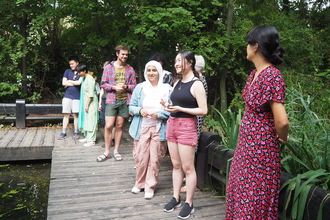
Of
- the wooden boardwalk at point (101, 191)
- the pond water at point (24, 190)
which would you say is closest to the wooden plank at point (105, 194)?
the wooden boardwalk at point (101, 191)

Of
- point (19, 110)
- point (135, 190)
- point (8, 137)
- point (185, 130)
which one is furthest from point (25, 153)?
point (185, 130)

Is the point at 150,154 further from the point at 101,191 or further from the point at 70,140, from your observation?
the point at 70,140

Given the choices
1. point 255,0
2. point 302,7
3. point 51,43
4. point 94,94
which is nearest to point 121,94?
point 94,94

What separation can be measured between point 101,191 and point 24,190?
1842 mm

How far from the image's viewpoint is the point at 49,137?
6.91m

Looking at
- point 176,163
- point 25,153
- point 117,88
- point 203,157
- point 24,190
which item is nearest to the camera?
point 176,163

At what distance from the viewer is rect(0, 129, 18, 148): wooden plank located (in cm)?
623

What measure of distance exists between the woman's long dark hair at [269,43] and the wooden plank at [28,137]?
5642mm

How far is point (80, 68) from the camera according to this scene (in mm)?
6055

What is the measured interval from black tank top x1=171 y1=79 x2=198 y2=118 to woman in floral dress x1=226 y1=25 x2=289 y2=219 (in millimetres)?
1088

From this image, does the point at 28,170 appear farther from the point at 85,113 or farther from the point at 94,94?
the point at 94,94

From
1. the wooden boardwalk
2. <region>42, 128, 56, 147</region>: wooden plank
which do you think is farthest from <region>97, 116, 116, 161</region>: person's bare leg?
<region>42, 128, 56, 147</region>: wooden plank

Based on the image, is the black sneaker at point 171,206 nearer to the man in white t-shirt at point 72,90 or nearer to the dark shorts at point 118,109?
the dark shorts at point 118,109

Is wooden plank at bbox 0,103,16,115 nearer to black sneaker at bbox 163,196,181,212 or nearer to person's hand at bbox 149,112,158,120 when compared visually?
person's hand at bbox 149,112,158,120
